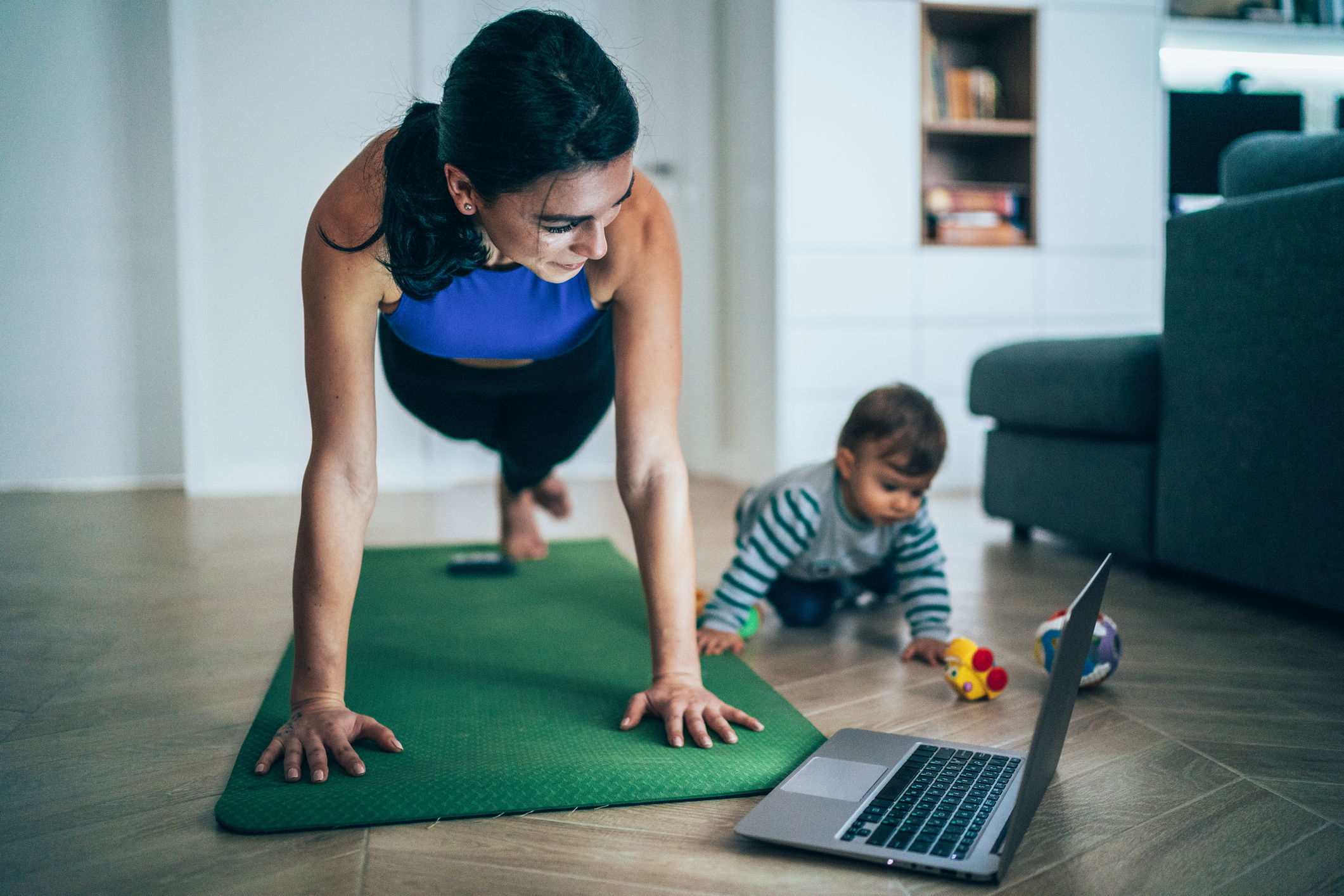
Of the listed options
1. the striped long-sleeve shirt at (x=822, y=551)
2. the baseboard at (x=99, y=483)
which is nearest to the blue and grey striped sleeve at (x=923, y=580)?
the striped long-sleeve shirt at (x=822, y=551)

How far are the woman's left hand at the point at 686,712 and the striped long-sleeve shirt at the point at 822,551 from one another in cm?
34

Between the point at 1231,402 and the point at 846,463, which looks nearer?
the point at 846,463

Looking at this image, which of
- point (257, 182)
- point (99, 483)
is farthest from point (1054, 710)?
point (99, 483)

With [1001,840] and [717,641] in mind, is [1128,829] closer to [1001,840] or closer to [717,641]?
[1001,840]

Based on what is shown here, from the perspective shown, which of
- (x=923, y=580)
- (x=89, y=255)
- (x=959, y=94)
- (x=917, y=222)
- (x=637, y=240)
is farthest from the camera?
(x=89, y=255)

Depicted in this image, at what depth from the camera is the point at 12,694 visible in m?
1.17

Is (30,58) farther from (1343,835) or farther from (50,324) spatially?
(1343,835)

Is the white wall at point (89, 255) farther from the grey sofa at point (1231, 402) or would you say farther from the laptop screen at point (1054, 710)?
the laptop screen at point (1054, 710)

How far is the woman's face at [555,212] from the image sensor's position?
809 mm

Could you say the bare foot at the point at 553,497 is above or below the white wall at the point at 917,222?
below

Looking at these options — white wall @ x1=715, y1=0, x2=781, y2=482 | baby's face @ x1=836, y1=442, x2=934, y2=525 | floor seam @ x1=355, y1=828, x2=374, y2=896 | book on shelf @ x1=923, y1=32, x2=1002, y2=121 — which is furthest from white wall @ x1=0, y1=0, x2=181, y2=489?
floor seam @ x1=355, y1=828, x2=374, y2=896

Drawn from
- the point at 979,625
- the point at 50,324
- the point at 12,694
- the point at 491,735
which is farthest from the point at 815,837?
the point at 50,324

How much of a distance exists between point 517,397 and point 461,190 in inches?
28.1

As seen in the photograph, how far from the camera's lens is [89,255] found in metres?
3.36
